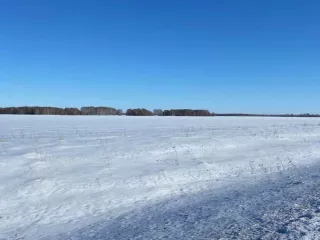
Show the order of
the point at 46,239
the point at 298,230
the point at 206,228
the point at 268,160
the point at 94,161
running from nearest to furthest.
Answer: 1. the point at 298,230
2. the point at 206,228
3. the point at 46,239
4. the point at 94,161
5. the point at 268,160

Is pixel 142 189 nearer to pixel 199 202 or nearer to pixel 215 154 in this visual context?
pixel 199 202

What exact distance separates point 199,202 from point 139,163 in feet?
20.3

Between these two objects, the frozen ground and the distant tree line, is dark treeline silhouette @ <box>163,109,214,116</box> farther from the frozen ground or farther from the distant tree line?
the frozen ground

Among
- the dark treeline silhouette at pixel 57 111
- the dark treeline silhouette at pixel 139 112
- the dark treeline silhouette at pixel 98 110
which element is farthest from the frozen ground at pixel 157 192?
the dark treeline silhouette at pixel 98 110

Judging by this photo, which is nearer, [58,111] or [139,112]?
[139,112]

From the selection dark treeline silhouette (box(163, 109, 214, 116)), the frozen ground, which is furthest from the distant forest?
the frozen ground

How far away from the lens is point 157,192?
39.4ft

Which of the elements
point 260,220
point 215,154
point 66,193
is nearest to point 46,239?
point 66,193

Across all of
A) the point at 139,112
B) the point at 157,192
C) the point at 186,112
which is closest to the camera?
the point at 157,192

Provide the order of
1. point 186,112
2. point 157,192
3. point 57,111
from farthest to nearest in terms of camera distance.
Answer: point 186,112 → point 57,111 → point 157,192

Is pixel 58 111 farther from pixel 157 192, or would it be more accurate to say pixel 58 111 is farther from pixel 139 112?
pixel 157 192

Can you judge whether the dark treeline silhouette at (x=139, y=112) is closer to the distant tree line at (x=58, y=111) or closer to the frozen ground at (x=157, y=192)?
the distant tree line at (x=58, y=111)

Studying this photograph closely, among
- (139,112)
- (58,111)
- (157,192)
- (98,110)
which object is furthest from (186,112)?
(157,192)

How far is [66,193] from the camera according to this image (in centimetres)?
1187
